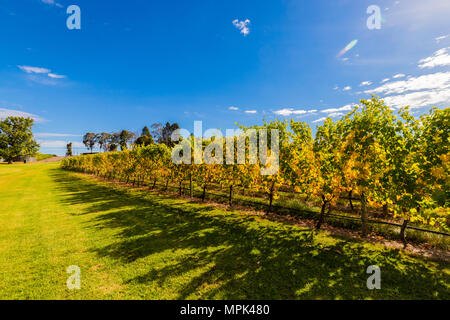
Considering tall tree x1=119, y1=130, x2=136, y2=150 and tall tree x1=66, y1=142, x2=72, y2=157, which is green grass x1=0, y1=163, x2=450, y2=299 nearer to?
tall tree x1=119, y1=130, x2=136, y2=150

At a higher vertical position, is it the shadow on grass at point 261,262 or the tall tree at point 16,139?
the tall tree at point 16,139

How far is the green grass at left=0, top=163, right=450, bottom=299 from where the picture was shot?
6.31m

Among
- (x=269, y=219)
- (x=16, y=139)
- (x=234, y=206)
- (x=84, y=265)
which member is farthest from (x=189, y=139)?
(x=16, y=139)

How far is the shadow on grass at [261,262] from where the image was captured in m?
6.38

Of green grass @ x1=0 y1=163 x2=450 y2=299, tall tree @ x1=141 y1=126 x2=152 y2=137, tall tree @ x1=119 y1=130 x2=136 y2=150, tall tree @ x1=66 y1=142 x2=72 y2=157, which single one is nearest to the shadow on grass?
green grass @ x1=0 y1=163 x2=450 y2=299

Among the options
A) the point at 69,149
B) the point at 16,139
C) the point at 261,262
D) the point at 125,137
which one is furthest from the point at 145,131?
the point at 261,262

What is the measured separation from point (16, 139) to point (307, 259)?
81.7m

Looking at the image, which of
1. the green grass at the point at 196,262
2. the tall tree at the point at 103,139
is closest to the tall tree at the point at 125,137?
the tall tree at the point at 103,139

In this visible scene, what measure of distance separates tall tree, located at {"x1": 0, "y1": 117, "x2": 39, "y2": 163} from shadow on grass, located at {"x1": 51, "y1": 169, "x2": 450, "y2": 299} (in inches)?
2534

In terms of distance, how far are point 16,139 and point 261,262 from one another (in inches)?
3146

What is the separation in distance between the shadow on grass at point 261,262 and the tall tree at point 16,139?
211ft

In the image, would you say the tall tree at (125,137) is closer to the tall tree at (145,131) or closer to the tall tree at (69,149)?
the tall tree at (145,131)
